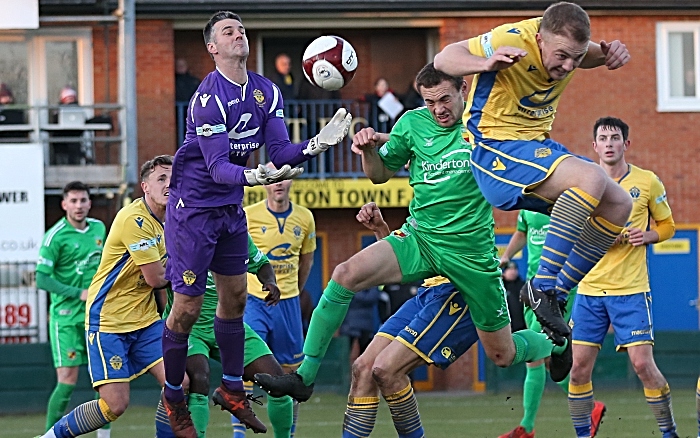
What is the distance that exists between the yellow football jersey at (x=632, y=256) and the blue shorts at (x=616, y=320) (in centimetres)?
7

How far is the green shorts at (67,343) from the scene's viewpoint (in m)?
11.4

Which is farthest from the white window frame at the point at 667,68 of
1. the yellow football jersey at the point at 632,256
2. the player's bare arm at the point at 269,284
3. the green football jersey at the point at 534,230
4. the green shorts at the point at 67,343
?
the player's bare arm at the point at 269,284

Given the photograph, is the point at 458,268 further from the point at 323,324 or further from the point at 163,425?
the point at 163,425

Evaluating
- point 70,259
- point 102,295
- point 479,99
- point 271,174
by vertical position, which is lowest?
point 102,295

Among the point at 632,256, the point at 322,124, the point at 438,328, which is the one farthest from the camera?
the point at 322,124

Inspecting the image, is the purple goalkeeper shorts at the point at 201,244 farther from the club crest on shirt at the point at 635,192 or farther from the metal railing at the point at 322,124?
the metal railing at the point at 322,124

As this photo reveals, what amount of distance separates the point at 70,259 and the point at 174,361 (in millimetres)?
4446

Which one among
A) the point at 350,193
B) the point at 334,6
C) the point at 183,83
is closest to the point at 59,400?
the point at 350,193

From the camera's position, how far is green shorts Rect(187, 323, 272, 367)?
909cm

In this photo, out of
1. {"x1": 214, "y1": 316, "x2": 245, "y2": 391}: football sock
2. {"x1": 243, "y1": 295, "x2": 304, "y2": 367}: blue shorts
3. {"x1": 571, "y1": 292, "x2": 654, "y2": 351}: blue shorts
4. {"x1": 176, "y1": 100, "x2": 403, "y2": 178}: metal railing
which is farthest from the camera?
{"x1": 176, "y1": 100, "x2": 403, "y2": 178}: metal railing

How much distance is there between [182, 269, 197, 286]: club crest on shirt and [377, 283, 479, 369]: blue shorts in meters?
1.34

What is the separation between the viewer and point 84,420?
861 cm

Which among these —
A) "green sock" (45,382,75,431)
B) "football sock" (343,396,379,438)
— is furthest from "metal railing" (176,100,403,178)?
"football sock" (343,396,379,438)

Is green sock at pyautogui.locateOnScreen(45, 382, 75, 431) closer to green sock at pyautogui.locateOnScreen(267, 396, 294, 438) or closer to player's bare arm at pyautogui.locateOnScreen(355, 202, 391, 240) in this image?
green sock at pyautogui.locateOnScreen(267, 396, 294, 438)
